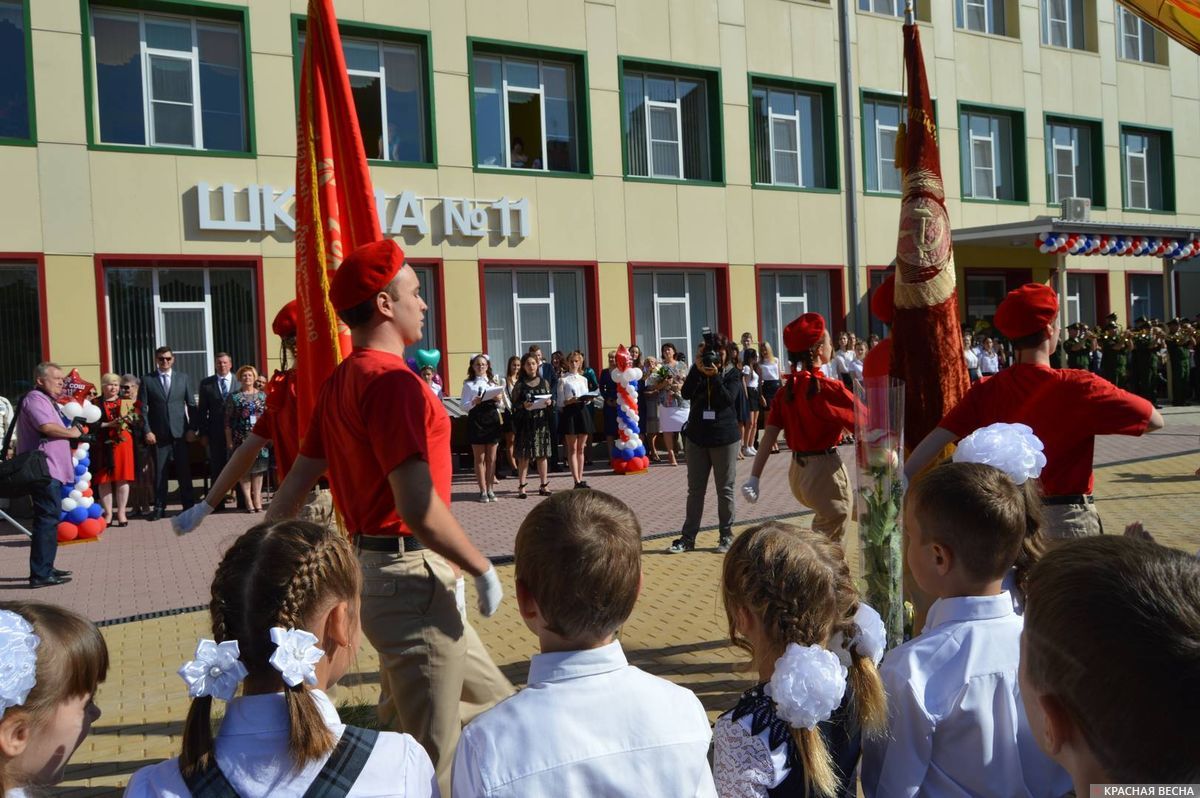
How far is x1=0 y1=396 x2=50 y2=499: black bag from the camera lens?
30.2 feet

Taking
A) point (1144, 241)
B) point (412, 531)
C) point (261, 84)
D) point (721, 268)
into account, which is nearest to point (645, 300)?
point (721, 268)

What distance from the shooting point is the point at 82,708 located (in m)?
1.96

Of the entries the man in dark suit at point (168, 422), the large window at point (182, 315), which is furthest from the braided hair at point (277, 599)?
the large window at point (182, 315)

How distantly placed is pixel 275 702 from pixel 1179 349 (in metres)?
26.2

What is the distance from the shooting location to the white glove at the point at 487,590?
3240mm

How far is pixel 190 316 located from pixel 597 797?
15221 millimetres

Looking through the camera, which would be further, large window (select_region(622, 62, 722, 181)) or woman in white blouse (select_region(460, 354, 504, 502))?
large window (select_region(622, 62, 722, 181))

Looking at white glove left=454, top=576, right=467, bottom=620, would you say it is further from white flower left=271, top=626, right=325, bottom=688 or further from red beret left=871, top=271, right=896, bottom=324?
red beret left=871, top=271, right=896, bottom=324

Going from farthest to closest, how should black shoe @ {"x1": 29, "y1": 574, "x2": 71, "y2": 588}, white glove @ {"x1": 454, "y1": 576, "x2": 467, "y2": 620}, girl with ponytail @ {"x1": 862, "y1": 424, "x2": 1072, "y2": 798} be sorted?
black shoe @ {"x1": 29, "y1": 574, "x2": 71, "y2": 588}
white glove @ {"x1": 454, "y1": 576, "x2": 467, "y2": 620}
girl with ponytail @ {"x1": 862, "y1": 424, "x2": 1072, "y2": 798}

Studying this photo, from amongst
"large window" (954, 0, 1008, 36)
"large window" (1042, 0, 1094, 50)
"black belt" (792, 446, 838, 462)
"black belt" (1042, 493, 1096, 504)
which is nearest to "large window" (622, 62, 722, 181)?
"large window" (954, 0, 1008, 36)

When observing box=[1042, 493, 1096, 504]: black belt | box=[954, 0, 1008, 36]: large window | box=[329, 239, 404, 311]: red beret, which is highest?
box=[954, 0, 1008, 36]: large window

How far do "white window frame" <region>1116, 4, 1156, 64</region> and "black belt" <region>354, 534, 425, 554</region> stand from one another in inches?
1158

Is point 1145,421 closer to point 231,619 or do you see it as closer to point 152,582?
point 231,619

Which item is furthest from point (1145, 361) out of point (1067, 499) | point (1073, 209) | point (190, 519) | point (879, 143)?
point (190, 519)
